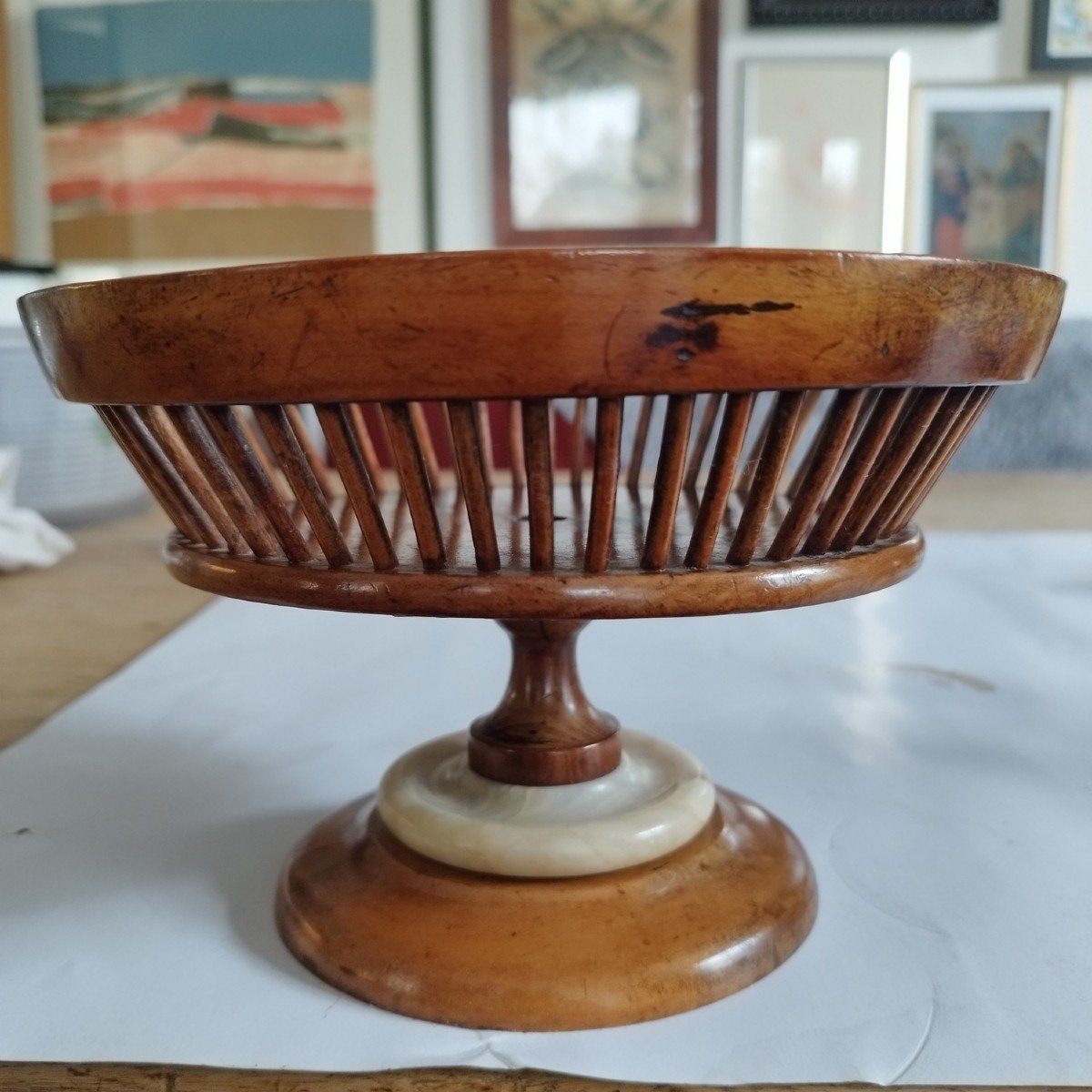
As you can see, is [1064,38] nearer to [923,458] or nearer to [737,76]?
[737,76]

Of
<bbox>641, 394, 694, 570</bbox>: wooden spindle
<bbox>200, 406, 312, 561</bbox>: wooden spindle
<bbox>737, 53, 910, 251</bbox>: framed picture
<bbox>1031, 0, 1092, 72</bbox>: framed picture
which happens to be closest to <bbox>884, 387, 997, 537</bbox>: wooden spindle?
<bbox>641, 394, 694, 570</bbox>: wooden spindle

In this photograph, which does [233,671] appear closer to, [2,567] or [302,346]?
[2,567]

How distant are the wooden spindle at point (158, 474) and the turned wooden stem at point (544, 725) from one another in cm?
14

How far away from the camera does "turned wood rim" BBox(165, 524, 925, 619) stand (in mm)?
320

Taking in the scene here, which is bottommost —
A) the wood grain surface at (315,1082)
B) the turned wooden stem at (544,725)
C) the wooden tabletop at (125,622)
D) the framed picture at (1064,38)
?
the wooden tabletop at (125,622)

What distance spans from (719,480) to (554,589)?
0.06m

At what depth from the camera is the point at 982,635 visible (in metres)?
0.93

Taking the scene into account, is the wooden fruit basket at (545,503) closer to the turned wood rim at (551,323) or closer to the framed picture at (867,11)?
the turned wood rim at (551,323)

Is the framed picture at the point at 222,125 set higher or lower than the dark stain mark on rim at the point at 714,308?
higher

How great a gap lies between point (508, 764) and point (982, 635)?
62 cm

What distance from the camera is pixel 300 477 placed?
13.2 inches

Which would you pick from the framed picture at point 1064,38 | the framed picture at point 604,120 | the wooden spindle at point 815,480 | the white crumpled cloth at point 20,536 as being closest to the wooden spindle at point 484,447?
the wooden spindle at point 815,480

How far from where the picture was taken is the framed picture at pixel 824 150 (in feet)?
6.85

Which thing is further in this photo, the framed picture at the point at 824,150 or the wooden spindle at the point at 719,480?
the framed picture at the point at 824,150
